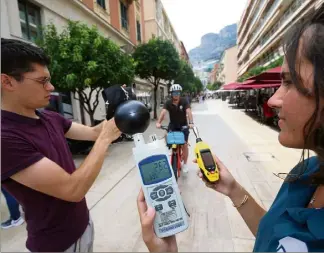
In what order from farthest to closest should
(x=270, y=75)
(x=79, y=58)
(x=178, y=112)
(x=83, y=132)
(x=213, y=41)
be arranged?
(x=213, y=41) < (x=270, y=75) < (x=79, y=58) < (x=178, y=112) < (x=83, y=132)

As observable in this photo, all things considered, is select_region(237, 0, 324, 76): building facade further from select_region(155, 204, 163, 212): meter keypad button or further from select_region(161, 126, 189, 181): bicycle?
select_region(155, 204, 163, 212): meter keypad button

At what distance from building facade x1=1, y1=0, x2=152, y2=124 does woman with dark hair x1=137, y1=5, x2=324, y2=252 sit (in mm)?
5572

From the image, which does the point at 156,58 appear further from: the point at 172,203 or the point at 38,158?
the point at 172,203

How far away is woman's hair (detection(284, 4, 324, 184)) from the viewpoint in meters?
0.68

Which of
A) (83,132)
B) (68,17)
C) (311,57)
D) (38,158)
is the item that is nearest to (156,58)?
(68,17)

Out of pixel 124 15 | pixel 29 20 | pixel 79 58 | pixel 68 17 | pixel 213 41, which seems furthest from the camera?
pixel 124 15

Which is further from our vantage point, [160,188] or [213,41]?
[213,41]

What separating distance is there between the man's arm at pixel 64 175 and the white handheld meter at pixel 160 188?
1.16 ft

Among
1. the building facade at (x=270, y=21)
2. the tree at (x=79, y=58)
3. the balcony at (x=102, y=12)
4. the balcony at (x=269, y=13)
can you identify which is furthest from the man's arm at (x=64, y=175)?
the balcony at (x=269, y=13)

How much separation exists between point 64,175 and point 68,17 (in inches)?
337

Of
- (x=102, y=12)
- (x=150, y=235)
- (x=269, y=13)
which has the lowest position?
(x=150, y=235)

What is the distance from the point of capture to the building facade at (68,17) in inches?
211

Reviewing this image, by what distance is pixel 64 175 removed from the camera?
0.98 metres

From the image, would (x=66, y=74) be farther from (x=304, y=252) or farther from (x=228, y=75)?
(x=228, y=75)
